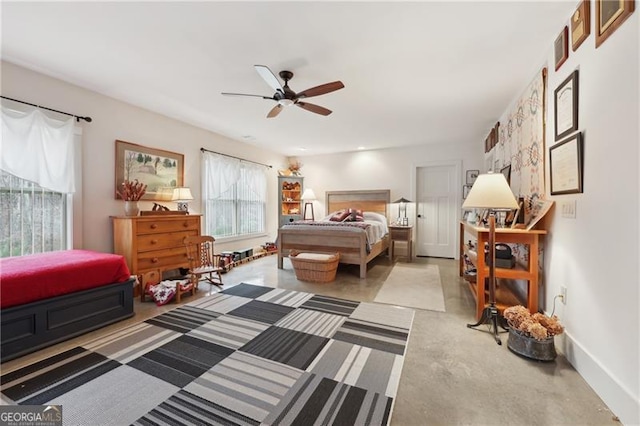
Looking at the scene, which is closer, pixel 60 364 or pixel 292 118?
pixel 60 364

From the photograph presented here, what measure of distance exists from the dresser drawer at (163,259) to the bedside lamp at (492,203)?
3524 mm

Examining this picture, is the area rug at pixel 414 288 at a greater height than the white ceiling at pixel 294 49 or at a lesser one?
lesser

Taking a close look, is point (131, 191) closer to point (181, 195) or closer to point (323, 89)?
point (181, 195)

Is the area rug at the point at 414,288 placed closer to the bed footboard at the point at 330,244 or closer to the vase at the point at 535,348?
the bed footboard at the point at 330,244

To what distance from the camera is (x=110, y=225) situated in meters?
3.25

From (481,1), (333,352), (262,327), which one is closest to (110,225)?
(262,327)

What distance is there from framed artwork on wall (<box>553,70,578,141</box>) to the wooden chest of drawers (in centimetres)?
411

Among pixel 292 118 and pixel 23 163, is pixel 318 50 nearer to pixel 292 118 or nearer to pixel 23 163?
pixel 292 118

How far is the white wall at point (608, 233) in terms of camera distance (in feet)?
4.11

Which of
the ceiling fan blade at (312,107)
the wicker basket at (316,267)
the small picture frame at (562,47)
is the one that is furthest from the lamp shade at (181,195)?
the small picture frame at (562,47)

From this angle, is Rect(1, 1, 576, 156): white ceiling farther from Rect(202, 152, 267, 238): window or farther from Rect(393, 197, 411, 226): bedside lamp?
Rect(393, 197, 411, 226): bedside lamp

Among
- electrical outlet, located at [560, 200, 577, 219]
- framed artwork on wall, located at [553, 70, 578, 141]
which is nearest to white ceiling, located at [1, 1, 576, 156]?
framed artwork on wall, located at [553, 70, 578, 141]

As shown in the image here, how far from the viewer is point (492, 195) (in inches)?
86.7

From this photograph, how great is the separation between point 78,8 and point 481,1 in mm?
2723
